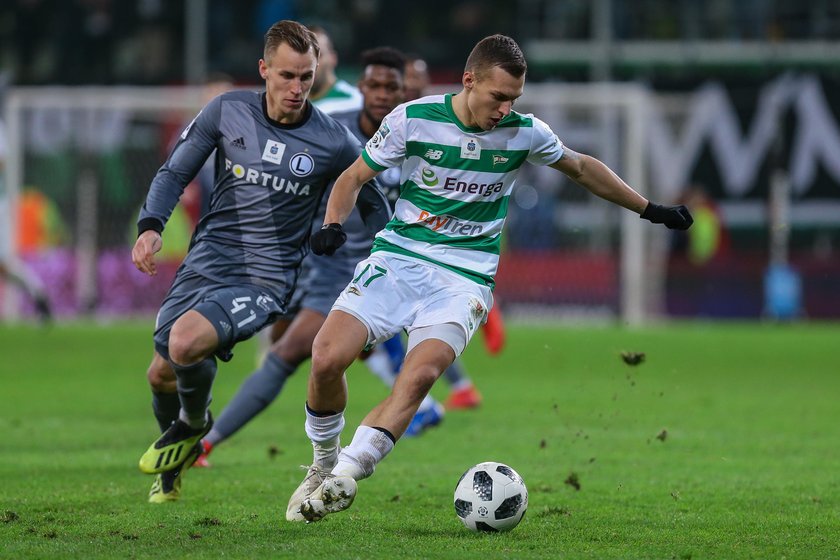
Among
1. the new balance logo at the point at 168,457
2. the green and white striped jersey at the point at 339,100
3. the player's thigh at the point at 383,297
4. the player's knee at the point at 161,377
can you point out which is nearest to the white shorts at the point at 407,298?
the player's thigh at the point at 383,297

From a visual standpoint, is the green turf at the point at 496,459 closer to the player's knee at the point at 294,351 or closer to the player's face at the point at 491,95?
the player's knee at the point at 294,351

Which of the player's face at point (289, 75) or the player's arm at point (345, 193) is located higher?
the player's face at point (289, 75)

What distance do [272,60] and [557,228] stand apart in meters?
16.0

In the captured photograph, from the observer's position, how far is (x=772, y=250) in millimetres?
24359

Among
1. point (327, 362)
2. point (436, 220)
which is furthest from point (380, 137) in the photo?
point (327, 362)

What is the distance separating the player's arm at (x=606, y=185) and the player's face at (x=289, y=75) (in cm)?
118

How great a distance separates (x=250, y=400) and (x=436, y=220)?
6.98 ft

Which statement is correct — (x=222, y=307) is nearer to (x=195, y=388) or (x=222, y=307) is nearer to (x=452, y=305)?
(x=195, y=388)

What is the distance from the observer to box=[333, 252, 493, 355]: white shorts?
589 cm

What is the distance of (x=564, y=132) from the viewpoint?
72.7ft

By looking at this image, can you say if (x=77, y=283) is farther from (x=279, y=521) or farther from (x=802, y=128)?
(x=279, y=521)

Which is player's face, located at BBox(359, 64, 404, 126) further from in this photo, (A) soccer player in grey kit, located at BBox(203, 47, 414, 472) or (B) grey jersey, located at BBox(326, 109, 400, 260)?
(B) grey jersey, located at BBox(326, 109, 400, 260)

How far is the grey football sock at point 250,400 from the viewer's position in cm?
769

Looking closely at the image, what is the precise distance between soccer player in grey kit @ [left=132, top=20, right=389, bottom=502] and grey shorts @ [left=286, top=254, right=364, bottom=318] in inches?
54.8
